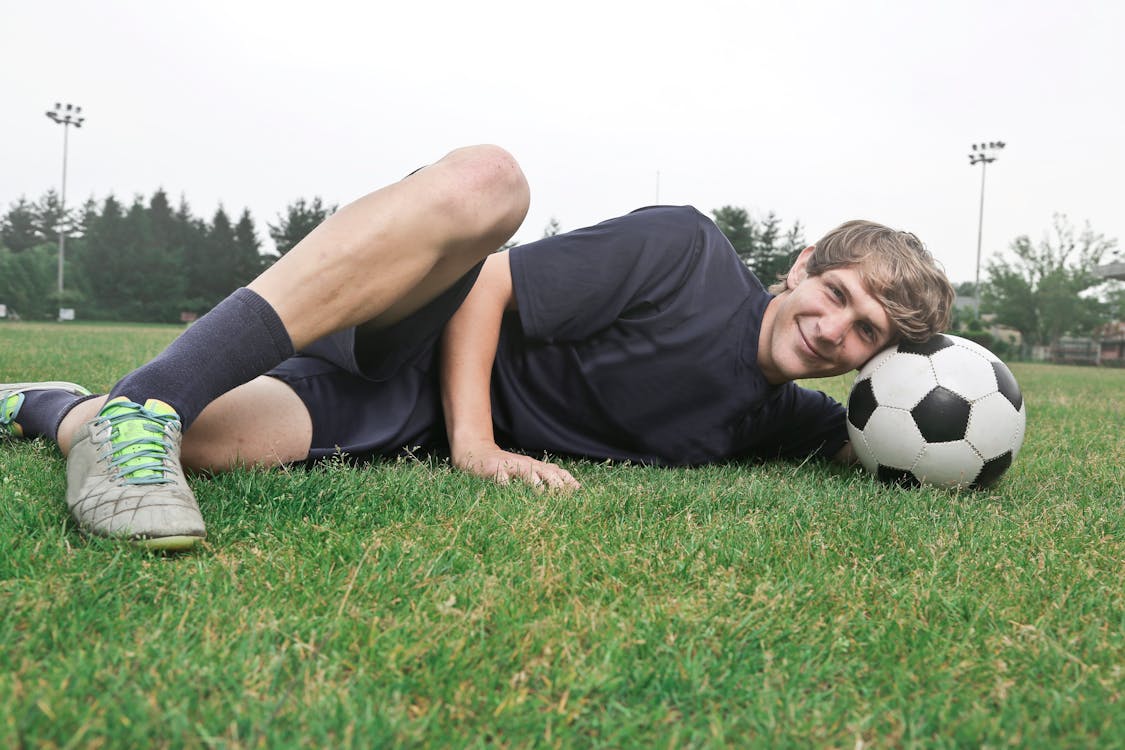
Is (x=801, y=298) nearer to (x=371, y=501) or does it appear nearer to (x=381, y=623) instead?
(x=371, y=501)

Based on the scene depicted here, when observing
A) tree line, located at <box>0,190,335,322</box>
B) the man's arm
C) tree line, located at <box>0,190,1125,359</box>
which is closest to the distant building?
tree line, located at <box>0,190,1125,359</box>

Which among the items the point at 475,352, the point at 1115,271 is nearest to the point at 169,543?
the point at 475,352

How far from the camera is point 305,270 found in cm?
200

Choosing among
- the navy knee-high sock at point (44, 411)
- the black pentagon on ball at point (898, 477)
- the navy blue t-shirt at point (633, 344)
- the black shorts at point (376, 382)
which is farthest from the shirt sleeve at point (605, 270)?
the navy knee-high sock at point (44, 411)

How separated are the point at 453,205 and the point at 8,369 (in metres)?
5.10

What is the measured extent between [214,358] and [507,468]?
866mm

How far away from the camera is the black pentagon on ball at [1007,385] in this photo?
2840 mm

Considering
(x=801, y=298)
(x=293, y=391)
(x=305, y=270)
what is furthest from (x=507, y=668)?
(x=801, y=298)

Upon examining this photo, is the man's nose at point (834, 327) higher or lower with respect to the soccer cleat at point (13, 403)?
higher

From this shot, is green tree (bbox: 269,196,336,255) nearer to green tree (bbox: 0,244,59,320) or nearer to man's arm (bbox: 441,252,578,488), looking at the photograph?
green tree (bbox: 0,244,59,320)

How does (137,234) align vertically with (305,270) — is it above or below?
above

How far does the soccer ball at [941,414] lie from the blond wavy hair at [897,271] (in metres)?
0.11

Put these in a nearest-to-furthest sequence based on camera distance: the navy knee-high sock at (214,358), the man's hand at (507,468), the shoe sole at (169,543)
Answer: the shoe sole at (169,543)
the navy knee-high sock at (214,358)
the man's hand at (507,468)

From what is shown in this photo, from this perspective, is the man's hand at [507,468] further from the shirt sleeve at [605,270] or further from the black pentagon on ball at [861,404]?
the black pentagon on ball at [861,404]
